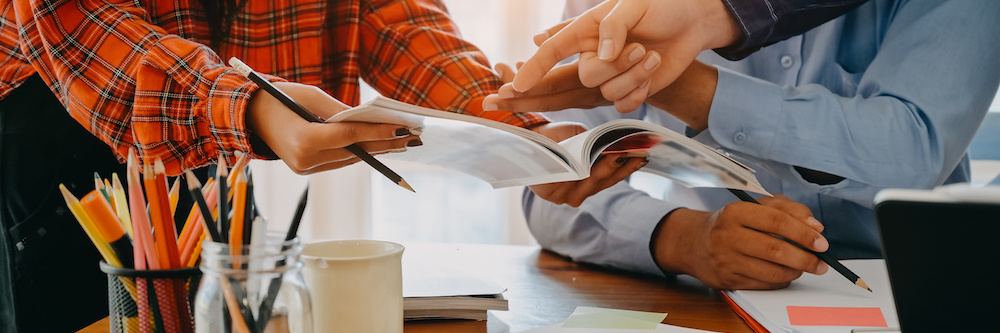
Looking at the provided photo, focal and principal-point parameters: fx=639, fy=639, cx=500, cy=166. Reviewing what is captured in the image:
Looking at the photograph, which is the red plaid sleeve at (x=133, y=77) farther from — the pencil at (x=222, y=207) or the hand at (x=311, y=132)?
the pencil at (x=222, y=207)

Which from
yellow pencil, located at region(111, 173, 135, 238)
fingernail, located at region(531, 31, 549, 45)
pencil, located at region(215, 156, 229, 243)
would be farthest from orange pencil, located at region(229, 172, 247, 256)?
fingernail, located at region(531, 31, 549, 45)

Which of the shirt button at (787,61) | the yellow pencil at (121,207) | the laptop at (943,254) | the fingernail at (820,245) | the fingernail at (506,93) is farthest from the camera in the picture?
the shirt button at (787,61)

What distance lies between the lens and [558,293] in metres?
0.77

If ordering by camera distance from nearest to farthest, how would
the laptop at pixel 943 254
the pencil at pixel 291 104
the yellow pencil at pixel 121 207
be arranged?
1. the laptop at pixel 943 254
2. the yellow pencil at pixel 121 207
3. the pencil at pixel 291 104

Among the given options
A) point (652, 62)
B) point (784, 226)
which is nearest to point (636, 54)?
point (652, 62)

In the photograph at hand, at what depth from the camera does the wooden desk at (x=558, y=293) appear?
0.65 m

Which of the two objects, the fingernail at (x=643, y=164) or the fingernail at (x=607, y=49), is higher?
the fingernail at (x=607, y=49)

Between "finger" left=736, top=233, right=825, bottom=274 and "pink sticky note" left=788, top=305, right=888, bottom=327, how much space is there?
60mm

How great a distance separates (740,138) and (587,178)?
0.25m

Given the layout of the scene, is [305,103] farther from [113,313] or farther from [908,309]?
[908,309]

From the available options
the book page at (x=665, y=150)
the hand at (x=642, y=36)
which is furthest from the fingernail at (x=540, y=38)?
the book page at (x=665, y=150)

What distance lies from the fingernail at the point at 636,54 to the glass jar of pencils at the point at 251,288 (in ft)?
1.48

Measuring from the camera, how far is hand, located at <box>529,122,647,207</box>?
754mm

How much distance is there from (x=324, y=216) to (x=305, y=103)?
189 centimetres
